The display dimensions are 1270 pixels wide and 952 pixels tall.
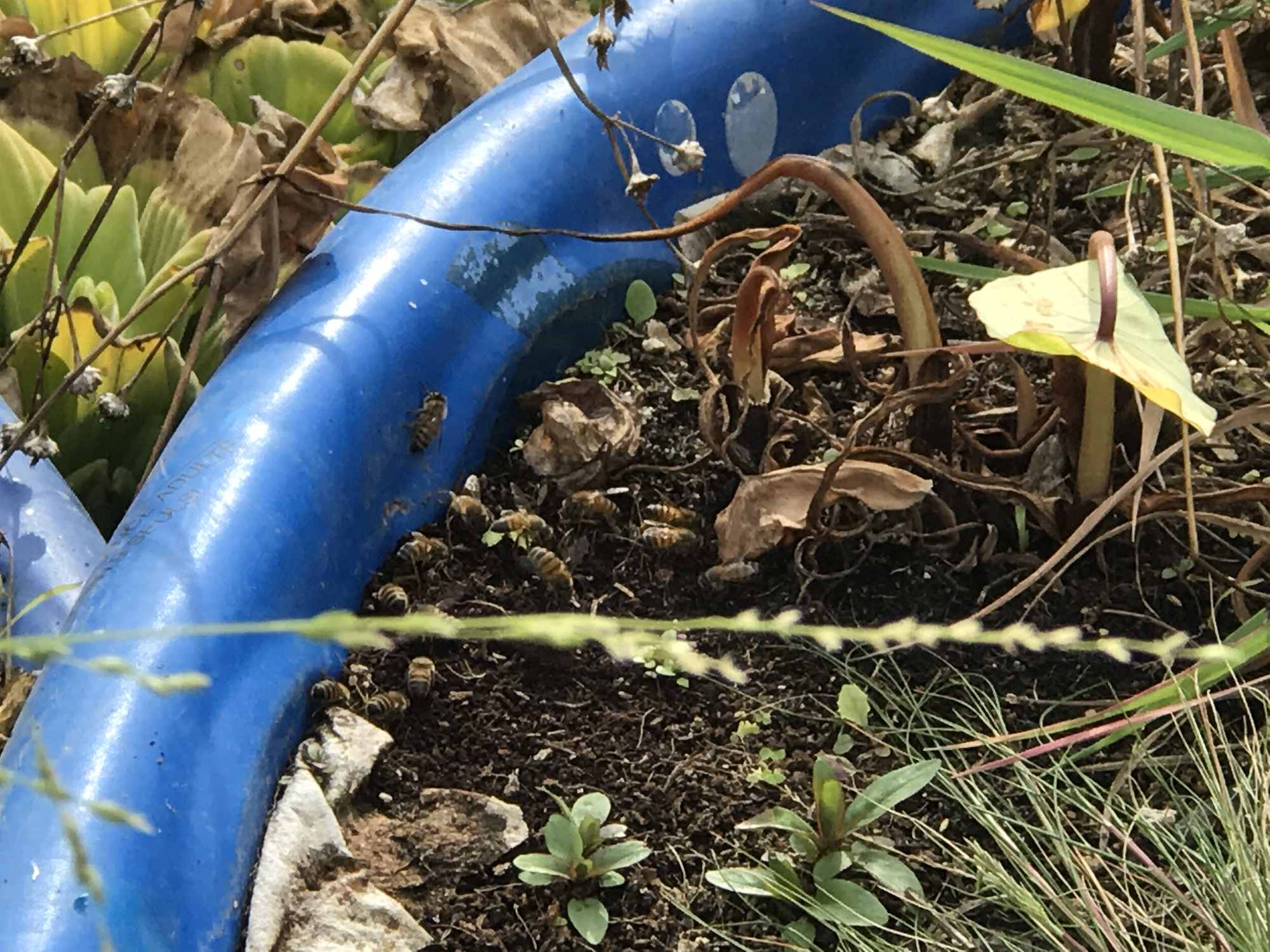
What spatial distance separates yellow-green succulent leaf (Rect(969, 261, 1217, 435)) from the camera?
0.60m

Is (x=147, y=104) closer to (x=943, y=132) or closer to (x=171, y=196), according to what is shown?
(x=171, y=196)

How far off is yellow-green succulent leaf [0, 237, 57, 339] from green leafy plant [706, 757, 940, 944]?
2.52 ft

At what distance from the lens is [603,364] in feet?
3.84

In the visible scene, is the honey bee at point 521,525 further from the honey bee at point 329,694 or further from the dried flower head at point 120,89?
the dried flower head at point 120,89

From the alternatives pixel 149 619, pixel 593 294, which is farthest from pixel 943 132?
pixel 149 619

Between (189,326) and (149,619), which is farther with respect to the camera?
(189,326)

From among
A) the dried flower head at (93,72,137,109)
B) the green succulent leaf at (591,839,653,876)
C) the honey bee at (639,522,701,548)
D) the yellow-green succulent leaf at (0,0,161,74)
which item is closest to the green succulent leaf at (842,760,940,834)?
the green succulent leaf at (591,839,653,876)

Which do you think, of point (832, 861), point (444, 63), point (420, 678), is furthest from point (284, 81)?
point (832, 861)

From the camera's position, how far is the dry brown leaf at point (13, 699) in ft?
2.80

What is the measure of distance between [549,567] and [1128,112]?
0.53 m

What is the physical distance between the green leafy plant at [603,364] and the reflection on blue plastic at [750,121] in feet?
0.88

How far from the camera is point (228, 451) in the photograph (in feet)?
2.90

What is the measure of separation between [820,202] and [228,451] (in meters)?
0.70

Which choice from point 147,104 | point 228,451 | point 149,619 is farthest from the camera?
point 147,104
